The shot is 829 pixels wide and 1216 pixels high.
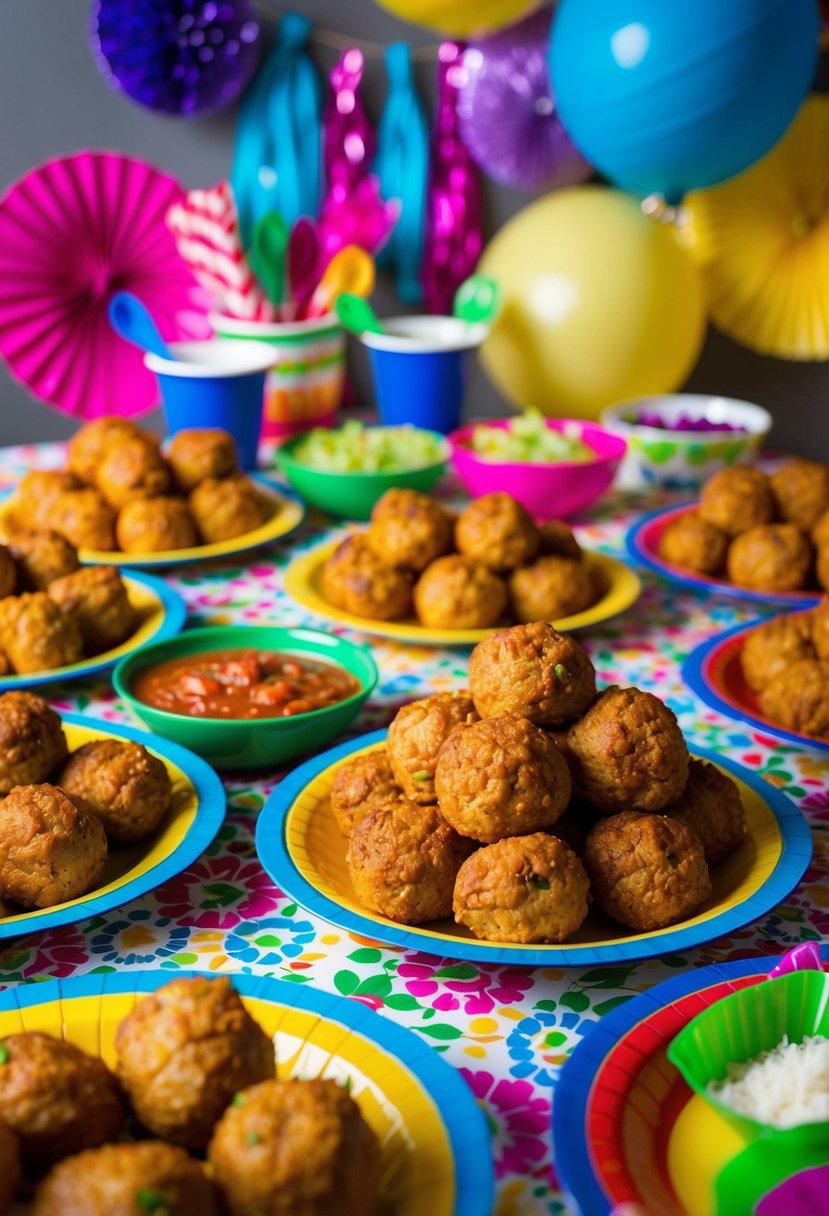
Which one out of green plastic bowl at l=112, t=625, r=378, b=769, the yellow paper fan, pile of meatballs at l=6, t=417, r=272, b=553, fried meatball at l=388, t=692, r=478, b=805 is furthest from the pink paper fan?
fried meatball at l=388, t=692, r=478, b=805

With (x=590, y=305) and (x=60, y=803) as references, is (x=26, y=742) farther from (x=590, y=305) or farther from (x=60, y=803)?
(x=590, y=305)

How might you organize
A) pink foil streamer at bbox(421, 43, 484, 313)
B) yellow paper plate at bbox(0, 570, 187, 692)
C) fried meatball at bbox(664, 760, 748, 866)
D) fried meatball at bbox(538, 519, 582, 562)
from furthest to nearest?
1. pink foil streamer at bbox(421, 43, 484, 313)
2. fried meatball at bbox(538, 519, 582, 562)
3. yellow paper plate at bbox(0, 570, 187, 692)
4. fried meatball at bbox(664, 760, 748, 866)

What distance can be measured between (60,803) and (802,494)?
1455 mm

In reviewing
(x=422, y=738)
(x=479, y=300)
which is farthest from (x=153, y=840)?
(x=479, y=300)

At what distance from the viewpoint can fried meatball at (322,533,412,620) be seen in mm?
1944

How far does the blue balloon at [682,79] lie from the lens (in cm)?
243

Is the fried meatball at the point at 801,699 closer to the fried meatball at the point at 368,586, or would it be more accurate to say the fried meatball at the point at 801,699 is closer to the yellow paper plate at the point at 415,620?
the yellow paper plate at the point at 415,620

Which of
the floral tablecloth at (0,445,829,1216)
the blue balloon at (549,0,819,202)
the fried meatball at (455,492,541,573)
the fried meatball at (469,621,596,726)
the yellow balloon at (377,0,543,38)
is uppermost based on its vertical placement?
the yellow balloon at (377,0,543,38)

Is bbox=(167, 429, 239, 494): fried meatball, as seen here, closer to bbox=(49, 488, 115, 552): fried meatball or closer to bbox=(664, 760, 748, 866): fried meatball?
bbox=(49, 488, 115, 552): fried meatball

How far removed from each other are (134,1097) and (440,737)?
481mm

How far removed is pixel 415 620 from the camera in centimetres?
199

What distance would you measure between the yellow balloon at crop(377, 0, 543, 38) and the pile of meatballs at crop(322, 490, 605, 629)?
55.5 inches

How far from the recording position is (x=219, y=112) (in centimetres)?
357

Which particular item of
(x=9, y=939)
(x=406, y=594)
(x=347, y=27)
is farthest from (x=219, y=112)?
(x=9, y=939)
